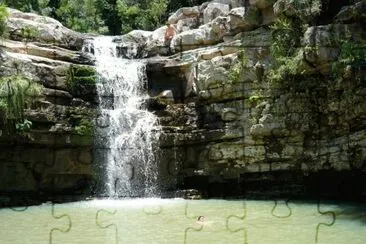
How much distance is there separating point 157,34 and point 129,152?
696 cm

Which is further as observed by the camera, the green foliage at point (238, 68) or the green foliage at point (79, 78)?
the green foliage at point (79, 78)

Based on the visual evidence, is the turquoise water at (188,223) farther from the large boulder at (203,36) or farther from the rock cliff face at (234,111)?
the large boulder at (203,36)

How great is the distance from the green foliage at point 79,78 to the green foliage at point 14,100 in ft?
6.97

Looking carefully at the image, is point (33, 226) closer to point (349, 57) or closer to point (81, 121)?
point (81, 121)

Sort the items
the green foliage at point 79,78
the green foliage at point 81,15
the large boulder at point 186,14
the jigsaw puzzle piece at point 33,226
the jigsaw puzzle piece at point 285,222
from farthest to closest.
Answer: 1. the green foliage at point 81,15
2. the large boulder at point 186,14
3. the green foliage at point 79,78
4. the jigsaw puzzle piece at point 33,226
5. the jigsaw puzzle piece at point 285,222

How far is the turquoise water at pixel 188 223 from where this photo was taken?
379 inches

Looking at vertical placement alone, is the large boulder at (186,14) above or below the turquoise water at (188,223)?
above

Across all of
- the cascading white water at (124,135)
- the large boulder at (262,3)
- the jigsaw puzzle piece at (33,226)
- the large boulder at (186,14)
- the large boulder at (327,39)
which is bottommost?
the jigsaw puzzle piece at (33,226)

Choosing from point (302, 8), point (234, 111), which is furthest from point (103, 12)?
point (302, 8)

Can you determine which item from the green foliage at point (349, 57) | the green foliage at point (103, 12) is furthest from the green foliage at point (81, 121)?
the green foliage at point (103, 12)

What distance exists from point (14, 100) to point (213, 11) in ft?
33.7

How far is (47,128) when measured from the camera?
18.6 m

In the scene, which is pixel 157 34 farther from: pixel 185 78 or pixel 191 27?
pixel 185 78

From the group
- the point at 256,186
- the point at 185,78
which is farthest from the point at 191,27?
the point at 256,186
